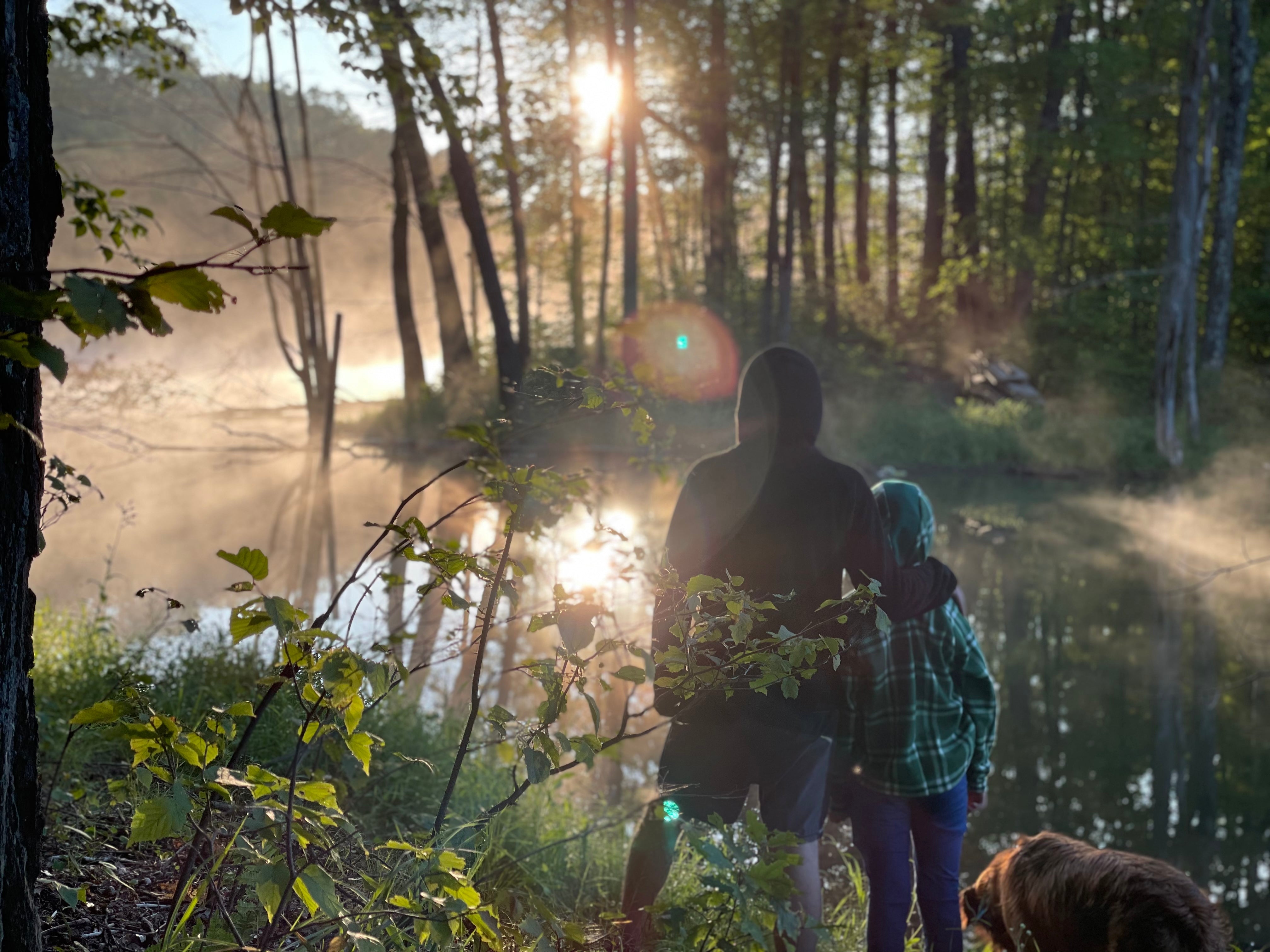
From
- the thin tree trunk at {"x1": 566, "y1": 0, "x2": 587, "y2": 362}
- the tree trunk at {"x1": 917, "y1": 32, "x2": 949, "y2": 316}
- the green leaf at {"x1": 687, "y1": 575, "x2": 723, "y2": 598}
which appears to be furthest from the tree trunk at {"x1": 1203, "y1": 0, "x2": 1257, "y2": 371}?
the green leaf at {"x1": 687, "y1": 575, "x2": 723, "y2": 598}

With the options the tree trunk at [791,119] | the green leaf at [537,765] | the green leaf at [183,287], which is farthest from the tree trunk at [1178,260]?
the green leaf at [183,287]

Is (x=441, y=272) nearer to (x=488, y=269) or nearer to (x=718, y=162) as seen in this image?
(x=488, y=269)

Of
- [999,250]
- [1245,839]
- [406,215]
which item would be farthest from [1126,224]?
[1245,839]

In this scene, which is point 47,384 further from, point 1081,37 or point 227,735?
point 1081,37

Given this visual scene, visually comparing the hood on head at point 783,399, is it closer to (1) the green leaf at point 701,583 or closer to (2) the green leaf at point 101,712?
(1) the green leaf at point 701,583

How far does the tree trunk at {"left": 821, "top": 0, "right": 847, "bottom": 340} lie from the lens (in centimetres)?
2436

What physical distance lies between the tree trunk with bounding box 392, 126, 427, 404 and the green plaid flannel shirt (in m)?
16.7

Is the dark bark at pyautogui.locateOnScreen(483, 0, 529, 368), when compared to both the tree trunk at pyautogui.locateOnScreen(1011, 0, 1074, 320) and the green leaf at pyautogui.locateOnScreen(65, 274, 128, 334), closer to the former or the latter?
the tree trunk at pyautogui.locateOnScreen(1011, 0, 1074, 320)

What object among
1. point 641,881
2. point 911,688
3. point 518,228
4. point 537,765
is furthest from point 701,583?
point 518,228

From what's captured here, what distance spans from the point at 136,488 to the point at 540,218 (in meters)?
14.6

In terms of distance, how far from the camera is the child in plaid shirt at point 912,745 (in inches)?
116

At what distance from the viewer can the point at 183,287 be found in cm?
121

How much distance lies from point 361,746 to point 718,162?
25.4 meters

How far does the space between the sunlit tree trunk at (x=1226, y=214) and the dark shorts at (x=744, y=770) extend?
64.9 feet
